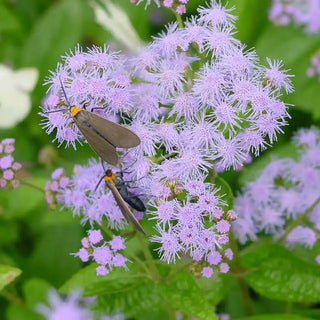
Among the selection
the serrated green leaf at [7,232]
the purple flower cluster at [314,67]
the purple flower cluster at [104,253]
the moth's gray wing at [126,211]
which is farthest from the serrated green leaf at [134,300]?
the purple flower cluster at [314,67]

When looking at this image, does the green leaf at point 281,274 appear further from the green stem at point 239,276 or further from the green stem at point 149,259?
the green stem at point 149,259

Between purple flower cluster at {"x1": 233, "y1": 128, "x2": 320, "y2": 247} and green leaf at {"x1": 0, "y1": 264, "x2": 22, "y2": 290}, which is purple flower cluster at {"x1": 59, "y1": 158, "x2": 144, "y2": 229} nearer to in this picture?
green leaf at {"x1": 0, "y1": 264, "x2": 22, "y2": 290}

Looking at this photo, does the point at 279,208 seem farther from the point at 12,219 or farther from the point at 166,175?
the point at 12,219

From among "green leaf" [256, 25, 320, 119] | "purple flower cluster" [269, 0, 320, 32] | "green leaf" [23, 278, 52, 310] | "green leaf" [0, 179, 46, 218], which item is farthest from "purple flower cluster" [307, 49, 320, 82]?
"green leaf" [23, 278, 52, 310]

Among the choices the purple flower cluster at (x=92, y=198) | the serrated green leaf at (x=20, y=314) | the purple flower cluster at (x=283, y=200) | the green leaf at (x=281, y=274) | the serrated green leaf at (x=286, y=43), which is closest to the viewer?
the purple flower cluster at (x=92, y=198)

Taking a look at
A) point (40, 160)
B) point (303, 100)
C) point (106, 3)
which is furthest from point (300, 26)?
point (40, 160)

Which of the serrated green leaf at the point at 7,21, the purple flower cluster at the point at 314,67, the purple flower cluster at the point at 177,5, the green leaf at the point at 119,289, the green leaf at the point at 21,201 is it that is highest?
the serrated green leaf at the point at 7,21
